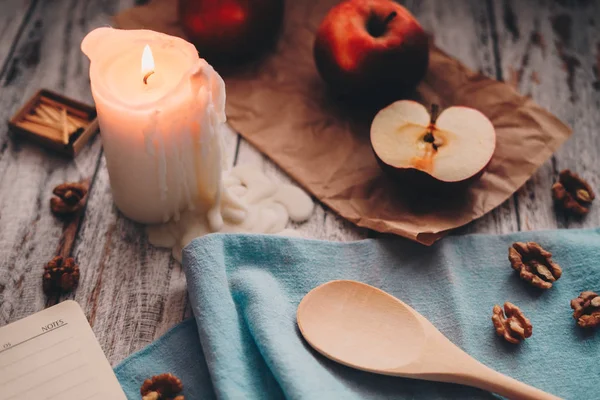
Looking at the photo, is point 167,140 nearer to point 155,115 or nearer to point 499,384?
point 155,115

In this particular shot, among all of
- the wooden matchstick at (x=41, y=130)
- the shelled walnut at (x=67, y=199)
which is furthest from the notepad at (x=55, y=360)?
the wooden matchstick at (x=41, y=130)

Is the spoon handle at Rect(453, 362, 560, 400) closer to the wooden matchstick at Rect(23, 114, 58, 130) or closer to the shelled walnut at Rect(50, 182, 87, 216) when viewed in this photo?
the shelled walnut at Rect(50, 182, 87, 216)

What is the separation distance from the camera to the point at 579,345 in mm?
782

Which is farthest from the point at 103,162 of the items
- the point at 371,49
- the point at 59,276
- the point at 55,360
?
the point at 371,49

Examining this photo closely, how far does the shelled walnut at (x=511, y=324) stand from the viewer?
77 centimetres

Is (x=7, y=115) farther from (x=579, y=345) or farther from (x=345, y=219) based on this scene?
(x=579, y=345)

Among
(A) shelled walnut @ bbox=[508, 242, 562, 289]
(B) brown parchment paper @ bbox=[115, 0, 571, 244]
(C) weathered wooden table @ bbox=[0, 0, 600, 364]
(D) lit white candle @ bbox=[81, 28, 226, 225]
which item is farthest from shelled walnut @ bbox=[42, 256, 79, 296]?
(A) shelled walnut @ bbox=[508, 242, 562, 289]

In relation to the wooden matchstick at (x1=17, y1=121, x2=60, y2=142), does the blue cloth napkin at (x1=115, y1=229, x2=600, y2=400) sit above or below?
below

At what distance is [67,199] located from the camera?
0.89 m

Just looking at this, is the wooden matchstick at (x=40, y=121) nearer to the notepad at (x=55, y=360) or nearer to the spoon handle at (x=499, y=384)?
the notepad at (x=55, y=360)

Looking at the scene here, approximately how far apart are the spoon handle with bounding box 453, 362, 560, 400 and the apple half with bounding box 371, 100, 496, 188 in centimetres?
28

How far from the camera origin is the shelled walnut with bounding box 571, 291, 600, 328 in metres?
0.79

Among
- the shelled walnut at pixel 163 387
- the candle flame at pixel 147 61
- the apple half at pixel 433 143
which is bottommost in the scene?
the shelled walnut at pixel 163 387

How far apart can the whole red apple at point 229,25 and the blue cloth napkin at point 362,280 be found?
41cm
